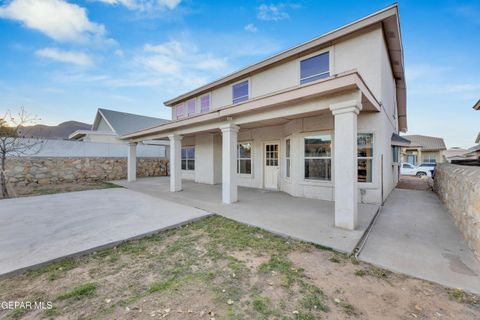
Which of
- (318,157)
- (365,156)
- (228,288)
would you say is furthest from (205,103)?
(228,288)

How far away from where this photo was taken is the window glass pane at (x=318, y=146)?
23.4 feet

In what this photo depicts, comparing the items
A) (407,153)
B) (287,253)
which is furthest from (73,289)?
(407,153)

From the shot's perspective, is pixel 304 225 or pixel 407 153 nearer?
pixel 304 225

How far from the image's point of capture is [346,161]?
4.32 m

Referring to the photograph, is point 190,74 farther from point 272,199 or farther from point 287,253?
point 287,253

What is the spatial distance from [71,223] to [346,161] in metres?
6.77

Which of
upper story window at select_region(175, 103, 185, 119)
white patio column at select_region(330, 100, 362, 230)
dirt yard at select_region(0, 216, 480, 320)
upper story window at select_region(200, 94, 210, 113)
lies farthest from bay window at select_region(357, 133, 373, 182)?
upper story window at select_region(175, 103, 185, 119)

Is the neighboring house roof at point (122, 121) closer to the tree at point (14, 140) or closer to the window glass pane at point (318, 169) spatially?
the tree at point (14, 140)

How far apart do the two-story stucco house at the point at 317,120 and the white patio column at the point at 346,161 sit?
0.06 feet

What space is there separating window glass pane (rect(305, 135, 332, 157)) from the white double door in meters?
2.01

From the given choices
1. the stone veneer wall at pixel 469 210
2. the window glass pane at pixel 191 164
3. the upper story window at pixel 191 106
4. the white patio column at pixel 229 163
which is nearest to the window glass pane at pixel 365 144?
the stone veneer wall at pixel 469 210

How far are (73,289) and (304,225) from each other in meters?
4.30

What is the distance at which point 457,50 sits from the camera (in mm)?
9570

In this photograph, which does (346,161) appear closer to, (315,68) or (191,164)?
(315,68)
